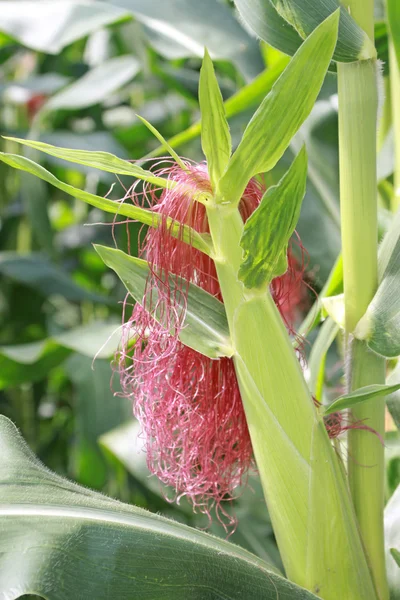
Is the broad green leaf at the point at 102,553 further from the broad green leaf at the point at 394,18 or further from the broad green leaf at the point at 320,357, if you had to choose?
the broad green leaf at the point at 394,18

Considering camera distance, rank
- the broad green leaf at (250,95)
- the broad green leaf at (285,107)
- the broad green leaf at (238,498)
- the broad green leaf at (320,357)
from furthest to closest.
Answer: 1. the broad green leaf at (238,498)
2. the broad green leaf at (250,95)
3. the broad green leaf at (320,357)
4. the broad green leaf at (285,107)

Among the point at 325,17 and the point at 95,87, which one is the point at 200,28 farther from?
the point at 325,17

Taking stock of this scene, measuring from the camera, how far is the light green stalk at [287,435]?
1.34 ft

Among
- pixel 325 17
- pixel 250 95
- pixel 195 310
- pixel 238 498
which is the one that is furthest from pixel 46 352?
pixel 325 17

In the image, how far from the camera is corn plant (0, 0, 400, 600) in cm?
37

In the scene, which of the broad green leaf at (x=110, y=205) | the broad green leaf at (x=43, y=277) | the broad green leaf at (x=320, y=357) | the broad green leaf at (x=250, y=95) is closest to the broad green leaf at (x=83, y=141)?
the broad green leaf at (x=43, y=277)

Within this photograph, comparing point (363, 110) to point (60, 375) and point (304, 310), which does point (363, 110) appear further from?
point (60, 375)

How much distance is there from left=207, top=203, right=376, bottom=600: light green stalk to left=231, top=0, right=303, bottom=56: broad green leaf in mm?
131

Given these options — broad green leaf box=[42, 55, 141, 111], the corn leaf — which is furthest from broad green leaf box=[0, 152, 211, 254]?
broad green leaf box=[42, 55, 141, 111]

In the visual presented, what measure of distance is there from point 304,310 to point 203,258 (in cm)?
57

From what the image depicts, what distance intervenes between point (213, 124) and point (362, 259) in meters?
0.13

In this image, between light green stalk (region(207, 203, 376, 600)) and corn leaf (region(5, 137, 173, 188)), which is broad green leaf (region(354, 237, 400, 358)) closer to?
light green stalk (region(207, 203, 376, 600))

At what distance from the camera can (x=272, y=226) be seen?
Answer: 378 millimetres

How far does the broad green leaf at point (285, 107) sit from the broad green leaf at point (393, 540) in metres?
0.28
